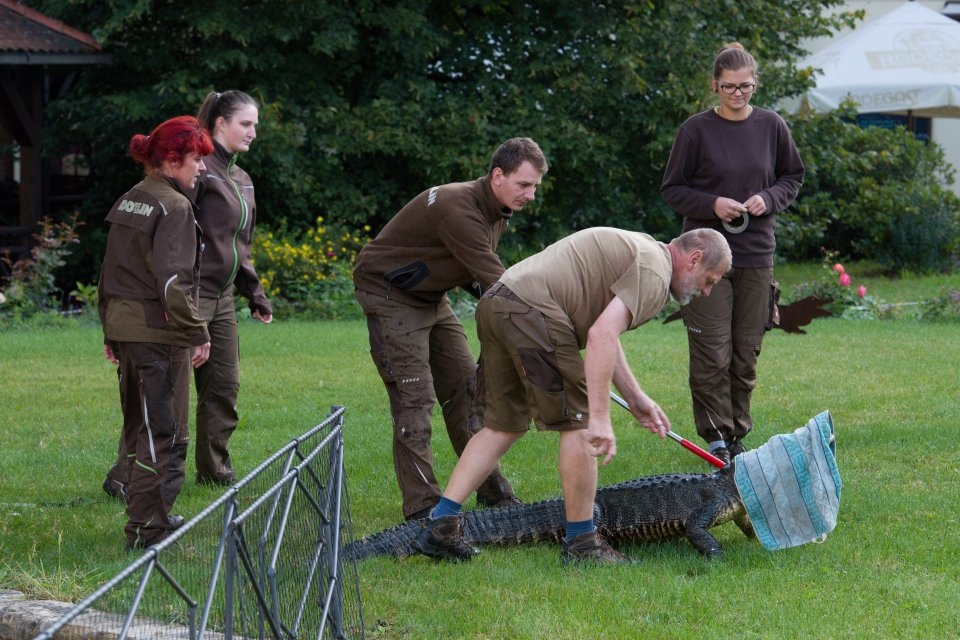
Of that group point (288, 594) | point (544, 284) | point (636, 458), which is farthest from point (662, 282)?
point (636, 458)

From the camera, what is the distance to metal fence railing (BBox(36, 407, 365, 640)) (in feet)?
10.9

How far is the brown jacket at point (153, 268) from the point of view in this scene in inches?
200

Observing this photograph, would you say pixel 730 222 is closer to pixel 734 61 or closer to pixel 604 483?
pixel 734 61

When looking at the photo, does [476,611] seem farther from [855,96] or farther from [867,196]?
[867,196]

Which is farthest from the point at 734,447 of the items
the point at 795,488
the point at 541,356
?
the point at 541,356

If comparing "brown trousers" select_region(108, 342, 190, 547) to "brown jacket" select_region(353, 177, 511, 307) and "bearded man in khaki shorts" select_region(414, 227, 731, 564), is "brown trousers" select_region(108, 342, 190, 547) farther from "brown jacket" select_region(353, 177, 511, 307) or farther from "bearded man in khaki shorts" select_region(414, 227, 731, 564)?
"bearded man in khaki shorts" select_region(414, 227, 731, 564)

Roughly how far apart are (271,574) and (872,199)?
17.6m


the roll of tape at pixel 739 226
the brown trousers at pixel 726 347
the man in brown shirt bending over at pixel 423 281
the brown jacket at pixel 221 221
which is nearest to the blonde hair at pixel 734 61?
the roll of tape at pixel 739 226

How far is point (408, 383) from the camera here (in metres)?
5.77

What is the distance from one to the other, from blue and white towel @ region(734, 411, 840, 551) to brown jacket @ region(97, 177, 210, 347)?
256 cm

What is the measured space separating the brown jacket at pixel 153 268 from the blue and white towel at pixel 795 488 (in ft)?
8.40

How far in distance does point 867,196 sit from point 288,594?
17.1 meters

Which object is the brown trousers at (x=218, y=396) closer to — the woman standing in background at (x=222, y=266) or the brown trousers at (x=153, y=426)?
the woman standing in background at (x=222, y=266)

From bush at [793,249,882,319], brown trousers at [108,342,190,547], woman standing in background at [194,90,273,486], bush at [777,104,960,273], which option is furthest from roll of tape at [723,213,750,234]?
bush at [777,104,960,273]
